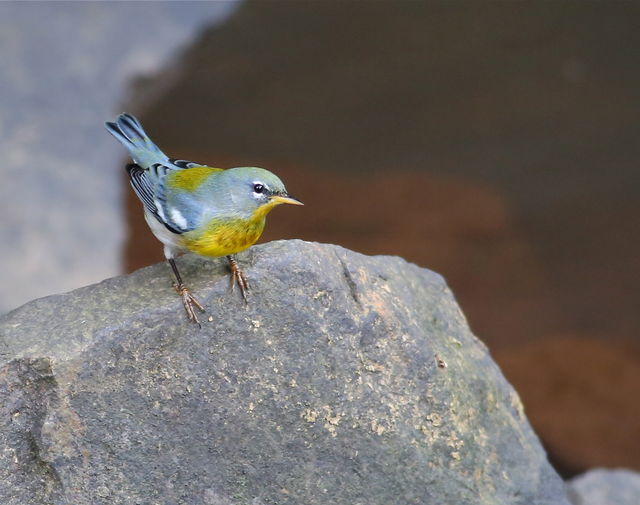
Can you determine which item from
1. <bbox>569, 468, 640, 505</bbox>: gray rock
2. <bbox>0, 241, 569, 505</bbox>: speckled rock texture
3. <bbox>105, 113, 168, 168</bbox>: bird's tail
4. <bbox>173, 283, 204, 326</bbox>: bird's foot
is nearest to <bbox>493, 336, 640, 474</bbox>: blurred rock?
<bbox>569, 468, 640, 505</bbox>: gray rock

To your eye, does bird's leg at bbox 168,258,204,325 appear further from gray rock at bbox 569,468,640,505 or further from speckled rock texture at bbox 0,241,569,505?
gray rock at bbox 569,468,640,505

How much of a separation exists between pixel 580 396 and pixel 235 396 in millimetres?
4765

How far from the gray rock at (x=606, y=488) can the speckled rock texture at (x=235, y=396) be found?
1.69 m

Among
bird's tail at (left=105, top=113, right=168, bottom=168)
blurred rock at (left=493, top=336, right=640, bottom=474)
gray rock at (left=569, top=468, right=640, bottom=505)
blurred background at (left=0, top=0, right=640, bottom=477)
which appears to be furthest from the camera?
blurred background at (left=0, top=0, right=640, bottom=477)

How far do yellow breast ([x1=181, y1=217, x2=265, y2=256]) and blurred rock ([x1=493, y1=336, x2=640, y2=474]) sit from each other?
4523 mm

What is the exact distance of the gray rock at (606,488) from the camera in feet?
18.7

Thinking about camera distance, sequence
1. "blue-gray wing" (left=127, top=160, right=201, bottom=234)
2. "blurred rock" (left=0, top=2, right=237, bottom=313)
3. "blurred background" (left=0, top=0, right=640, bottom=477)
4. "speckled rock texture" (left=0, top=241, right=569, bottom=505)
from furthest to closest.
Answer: "blurred rock" (left=0, top=2, right=237, bottom=313)
"blurred background" (left=0, top=0, right=640, bottom=477)
"blue-gray wing" (left=127, top=160, right=201, bottom=234)
"speckled rock texture" (left=0, top=241, right=569, bottom=505)

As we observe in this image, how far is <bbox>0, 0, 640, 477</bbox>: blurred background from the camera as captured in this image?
8.69 meters

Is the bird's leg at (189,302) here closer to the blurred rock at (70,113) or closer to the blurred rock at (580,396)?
the blurred rock at (580,396)

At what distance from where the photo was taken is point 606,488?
5816 mm

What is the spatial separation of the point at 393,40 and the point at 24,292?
14.4 ft

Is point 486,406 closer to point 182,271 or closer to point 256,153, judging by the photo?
point 182,271

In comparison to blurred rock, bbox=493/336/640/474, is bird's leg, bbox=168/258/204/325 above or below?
below

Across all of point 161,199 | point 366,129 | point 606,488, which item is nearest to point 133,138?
Answer: point 161,199
